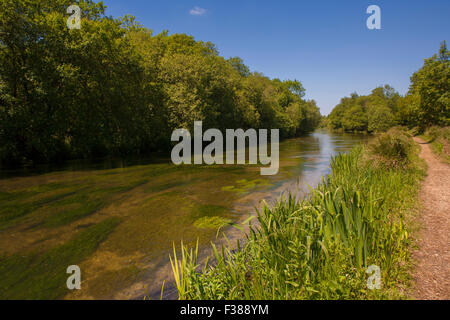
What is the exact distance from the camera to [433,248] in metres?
4.42

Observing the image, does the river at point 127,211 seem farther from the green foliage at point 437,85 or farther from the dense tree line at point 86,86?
the green foliage at point 437,85

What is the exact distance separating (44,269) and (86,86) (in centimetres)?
1925

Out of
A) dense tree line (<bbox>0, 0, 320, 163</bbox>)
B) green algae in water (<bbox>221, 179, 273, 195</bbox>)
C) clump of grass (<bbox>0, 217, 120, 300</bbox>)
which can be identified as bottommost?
clump of grass (<bbox>0, 217, 120, 300</bbox>)

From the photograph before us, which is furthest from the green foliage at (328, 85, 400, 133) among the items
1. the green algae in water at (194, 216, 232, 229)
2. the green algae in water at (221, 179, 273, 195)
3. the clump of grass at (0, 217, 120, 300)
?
the clump of grass at (0, 217, 120, 300)

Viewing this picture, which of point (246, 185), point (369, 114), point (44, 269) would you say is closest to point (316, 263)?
point (44, 269)

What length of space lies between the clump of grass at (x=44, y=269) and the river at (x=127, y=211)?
0.13 metres

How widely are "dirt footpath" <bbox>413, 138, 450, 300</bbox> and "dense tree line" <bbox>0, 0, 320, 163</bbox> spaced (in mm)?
20349

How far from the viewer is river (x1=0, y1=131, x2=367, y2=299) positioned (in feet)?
16.2

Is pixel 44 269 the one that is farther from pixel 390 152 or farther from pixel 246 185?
pixel 390 152

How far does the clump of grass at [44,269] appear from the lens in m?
4.27

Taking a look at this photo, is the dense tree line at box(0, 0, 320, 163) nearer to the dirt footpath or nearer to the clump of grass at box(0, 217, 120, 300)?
the clump of grass at box(0, 217, 120, 300)

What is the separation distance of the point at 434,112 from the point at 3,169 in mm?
39940

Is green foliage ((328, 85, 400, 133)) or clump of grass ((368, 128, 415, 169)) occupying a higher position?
green foliage ((328, 85, 400, 133))

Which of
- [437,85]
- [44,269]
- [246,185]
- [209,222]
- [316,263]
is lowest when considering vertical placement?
[44,269]
